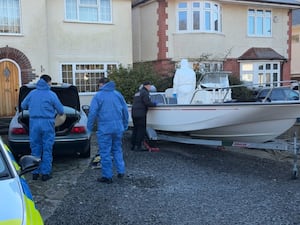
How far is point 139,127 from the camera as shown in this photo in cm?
936

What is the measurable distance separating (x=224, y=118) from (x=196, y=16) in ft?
41.3

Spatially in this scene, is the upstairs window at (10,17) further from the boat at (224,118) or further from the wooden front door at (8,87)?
the boat at (224,118)

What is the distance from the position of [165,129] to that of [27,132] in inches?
132

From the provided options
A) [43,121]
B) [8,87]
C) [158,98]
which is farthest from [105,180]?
[8,87]

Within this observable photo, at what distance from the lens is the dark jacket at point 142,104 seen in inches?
365

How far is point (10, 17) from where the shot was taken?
51.3ft

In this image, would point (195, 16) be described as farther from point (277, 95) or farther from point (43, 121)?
point (43, 121)

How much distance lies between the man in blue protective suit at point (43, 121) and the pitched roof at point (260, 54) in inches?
645

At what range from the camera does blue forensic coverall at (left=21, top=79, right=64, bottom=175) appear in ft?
21.6

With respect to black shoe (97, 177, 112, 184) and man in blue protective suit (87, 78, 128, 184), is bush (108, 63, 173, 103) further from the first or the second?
black shoe (97, 177, 112, 184)

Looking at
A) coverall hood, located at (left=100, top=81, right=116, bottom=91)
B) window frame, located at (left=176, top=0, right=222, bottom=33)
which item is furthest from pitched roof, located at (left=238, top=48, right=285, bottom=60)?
coverall hood, located at (left=100, top=81, right=116, bottom=91)

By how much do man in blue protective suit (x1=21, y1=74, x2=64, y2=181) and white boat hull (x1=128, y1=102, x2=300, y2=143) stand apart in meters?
2.98

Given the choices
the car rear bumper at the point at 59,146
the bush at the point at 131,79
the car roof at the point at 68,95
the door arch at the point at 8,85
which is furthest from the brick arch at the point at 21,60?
the car rear bumper at the point at 59,146

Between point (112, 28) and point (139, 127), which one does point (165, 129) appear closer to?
point (139, 127)
